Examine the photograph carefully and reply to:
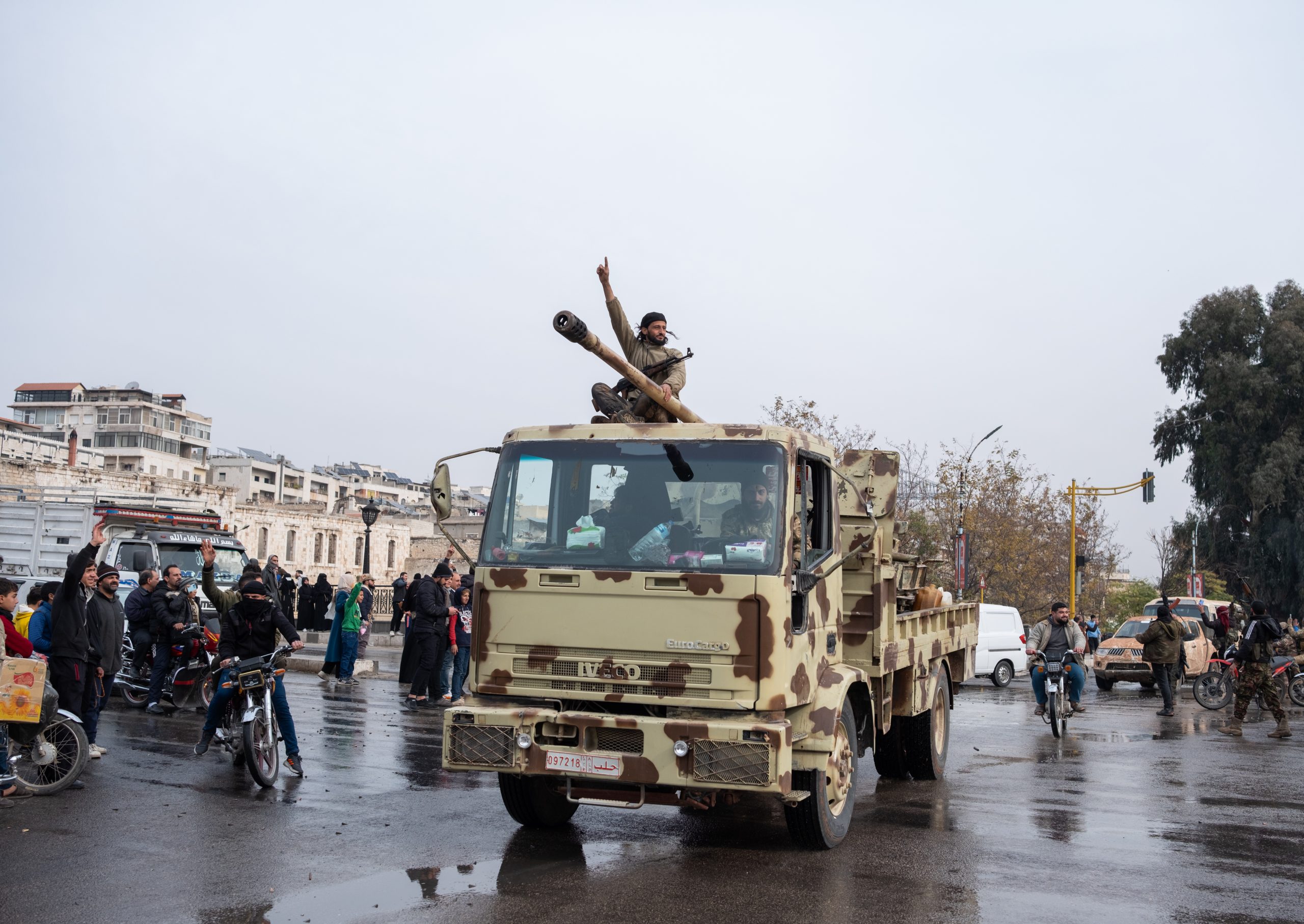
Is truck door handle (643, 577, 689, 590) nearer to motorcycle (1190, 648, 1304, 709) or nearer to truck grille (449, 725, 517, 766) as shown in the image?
truck grille (449, 725, 517, 766)

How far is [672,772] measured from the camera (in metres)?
7.00

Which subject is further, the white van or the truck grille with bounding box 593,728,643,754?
the white van

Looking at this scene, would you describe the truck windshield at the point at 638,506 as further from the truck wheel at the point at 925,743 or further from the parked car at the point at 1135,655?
the parked car at the point at 1135,655

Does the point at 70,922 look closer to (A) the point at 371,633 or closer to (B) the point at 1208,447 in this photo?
(A) the point at 371,633

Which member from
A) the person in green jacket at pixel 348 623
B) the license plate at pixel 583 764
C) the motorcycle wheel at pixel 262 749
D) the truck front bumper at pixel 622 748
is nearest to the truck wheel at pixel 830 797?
the truck front bumper at pixel 622 748

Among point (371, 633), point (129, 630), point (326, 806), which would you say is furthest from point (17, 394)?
point (326, 806)

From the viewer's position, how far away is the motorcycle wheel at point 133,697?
51.8 ft

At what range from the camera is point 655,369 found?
8977 millimetres

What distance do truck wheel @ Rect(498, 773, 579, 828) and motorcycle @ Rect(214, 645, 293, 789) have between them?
99.3 inches

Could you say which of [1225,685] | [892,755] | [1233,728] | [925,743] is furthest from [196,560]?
[1225,685]

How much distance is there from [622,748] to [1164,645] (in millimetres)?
15289

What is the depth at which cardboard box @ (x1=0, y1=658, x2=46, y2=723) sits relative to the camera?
8648mm

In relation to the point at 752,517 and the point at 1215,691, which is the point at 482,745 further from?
the point at 1215,691

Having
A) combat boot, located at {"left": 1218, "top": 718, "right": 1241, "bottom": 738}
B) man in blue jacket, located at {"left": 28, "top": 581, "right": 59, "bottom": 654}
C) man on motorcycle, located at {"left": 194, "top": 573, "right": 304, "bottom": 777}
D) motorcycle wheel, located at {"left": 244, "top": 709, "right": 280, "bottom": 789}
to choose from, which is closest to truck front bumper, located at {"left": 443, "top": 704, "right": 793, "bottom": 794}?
motorcycle wheel, located at {"left": 244, "top": 709, "right": 280, "bottom": 789}
